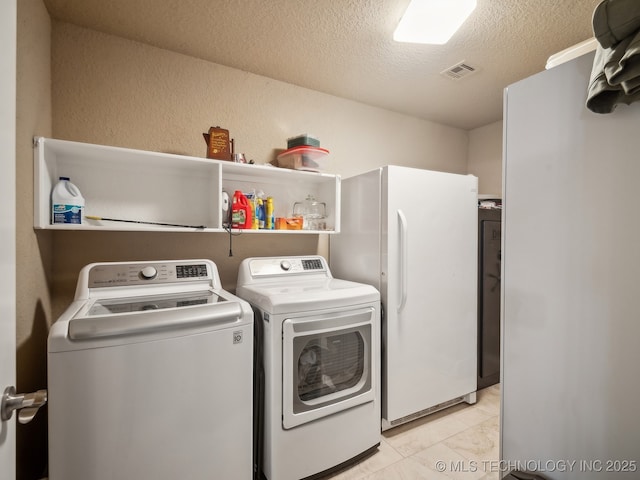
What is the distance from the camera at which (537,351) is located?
1051 millimetres

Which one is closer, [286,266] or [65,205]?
[65,205]

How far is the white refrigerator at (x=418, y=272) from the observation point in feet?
6.63

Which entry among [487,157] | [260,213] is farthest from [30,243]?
[487,157]

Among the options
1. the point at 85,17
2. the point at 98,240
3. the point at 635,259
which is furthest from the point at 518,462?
the point at 85,17

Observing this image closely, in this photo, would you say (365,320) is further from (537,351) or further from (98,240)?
(98,240)

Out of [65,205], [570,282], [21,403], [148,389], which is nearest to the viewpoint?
[21,403]

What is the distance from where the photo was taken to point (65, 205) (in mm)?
1527

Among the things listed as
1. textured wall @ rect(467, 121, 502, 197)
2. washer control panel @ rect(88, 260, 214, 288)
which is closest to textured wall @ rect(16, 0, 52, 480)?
washer control panel @ rect(88, 260, 214, 288)

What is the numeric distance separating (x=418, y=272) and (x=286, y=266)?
0.91m

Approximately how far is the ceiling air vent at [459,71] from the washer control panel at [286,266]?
166cm

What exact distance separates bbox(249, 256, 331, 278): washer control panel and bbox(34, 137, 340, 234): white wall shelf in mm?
224

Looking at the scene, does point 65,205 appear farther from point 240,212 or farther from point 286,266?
point 286,266

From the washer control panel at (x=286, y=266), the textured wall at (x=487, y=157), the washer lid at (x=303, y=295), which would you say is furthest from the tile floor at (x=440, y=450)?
the textured wall at (x=487, y=157)

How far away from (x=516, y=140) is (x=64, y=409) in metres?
1.90
